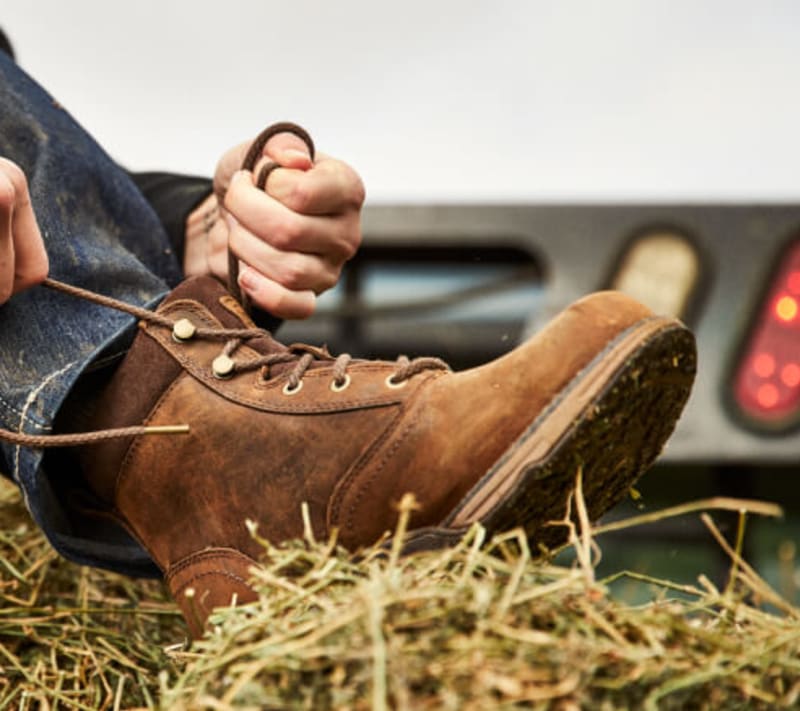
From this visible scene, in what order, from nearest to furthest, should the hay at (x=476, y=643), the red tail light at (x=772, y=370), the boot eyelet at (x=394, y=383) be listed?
the hay at (x=476, y=643), the boot eyelet at (x=394, y=383), the red tail light at (x=772, y=370)

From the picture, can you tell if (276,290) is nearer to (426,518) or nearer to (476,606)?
(426,518)

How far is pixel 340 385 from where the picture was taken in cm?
97

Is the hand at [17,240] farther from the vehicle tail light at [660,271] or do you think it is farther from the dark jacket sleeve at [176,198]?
the vehicle tail light at [660,271]

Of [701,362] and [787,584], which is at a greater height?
[787,584]

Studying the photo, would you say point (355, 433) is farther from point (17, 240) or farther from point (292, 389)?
point (17, 240)

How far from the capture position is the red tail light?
2.18 m

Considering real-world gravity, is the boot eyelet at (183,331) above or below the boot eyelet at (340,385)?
above

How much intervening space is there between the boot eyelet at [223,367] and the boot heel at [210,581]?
0.50 feet

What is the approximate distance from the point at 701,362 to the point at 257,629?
1633 mm

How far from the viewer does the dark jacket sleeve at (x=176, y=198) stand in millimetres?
1430

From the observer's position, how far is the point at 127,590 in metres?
1.39

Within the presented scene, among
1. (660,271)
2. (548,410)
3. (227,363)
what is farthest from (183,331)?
(660,271)

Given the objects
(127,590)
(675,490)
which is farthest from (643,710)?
(675,490)

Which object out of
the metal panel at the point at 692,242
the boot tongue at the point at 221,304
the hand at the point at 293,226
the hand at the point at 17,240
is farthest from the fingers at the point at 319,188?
the metal panel at the point at 692,242
